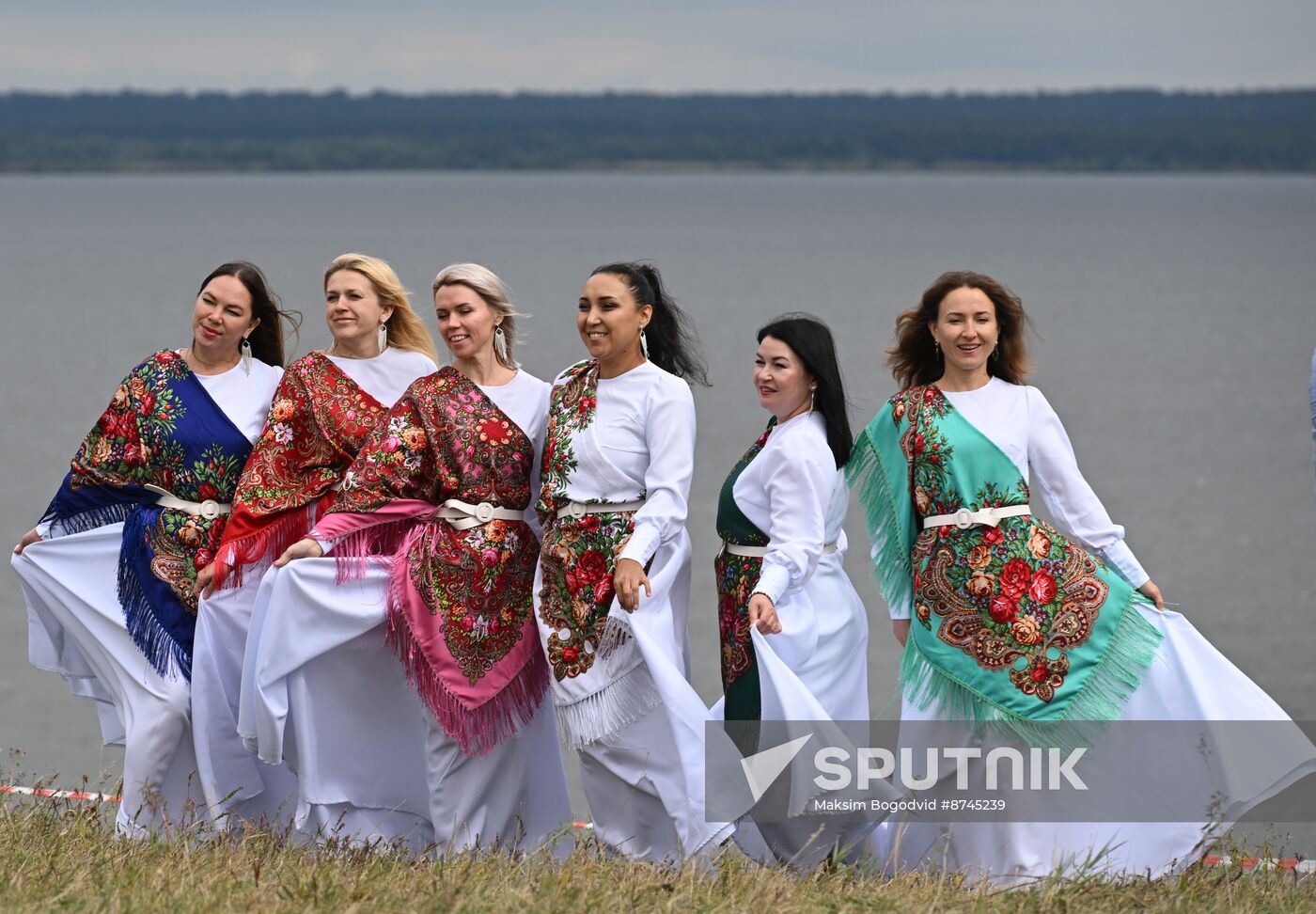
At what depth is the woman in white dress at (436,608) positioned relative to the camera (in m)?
5.95

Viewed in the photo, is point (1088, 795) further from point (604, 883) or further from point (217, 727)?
point (217, 727)

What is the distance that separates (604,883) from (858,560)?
16.9m

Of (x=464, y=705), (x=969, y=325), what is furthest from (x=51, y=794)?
(x=969, y=325)

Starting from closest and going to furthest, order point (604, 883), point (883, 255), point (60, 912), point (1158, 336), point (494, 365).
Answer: point (60, 912)
point (604, 883)
point (494, 365)
point (1158, 336)
point (883, 255)

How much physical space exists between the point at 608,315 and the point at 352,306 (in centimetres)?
97

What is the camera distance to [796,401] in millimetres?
5824

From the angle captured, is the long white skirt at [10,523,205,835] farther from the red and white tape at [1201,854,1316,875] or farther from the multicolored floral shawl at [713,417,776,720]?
the red and white tape at [1201,854,1316,875]

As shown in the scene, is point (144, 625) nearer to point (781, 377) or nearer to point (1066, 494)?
point (781, 377)

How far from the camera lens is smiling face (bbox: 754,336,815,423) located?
227 inches

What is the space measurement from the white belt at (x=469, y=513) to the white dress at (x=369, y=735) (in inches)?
5.7

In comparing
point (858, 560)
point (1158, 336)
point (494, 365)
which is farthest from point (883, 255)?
point (494, 365)

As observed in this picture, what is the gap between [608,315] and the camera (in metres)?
5.82

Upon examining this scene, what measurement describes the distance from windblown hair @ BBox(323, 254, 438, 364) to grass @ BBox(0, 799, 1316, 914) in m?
1.74

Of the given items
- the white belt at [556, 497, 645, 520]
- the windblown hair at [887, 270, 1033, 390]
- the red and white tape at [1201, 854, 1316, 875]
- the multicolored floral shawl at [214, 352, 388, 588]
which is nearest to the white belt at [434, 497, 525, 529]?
the white belt at [556, 497, 645, 520]
